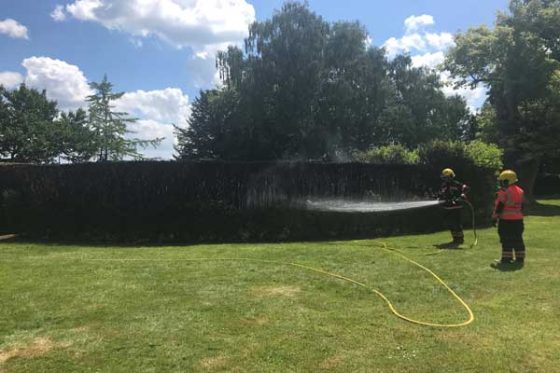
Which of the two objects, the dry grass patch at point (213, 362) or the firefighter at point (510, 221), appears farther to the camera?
the firefighter at point (510, 221)

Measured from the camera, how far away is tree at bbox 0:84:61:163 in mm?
59938

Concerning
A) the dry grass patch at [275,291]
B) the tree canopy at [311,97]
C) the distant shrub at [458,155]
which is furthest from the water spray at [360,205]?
the tree canopy at [311,97]

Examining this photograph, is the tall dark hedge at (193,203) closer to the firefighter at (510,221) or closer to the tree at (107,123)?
the firefighter at (510,221)

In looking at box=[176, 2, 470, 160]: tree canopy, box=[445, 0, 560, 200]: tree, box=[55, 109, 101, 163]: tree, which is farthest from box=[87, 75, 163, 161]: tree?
box=[445, 0, 560, 200]: tree

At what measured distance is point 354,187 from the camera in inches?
568

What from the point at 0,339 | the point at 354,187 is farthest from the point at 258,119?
the point at 0,339

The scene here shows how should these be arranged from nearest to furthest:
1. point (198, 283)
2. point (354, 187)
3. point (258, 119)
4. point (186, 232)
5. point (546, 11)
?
1. point (198, 283)
2. point (186, 232)
3. point (354, 187)
4. point (546, 11)
5. point (258, 119)

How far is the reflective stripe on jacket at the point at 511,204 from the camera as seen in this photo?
9.09 meters

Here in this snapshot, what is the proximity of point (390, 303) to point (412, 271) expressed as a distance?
2008 mm

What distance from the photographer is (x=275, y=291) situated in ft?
22.8

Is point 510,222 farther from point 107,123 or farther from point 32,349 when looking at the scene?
point 107,123

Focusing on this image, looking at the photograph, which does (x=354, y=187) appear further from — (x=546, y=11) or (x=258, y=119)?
(x=258, y=119)

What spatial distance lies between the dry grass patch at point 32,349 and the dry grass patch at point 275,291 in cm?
262

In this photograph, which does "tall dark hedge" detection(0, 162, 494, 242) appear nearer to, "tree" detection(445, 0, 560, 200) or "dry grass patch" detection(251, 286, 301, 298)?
"dry grass patch" detection(251, 286, 301, 298)
